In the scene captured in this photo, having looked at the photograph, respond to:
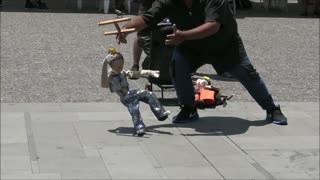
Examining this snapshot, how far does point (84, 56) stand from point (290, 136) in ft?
16.5

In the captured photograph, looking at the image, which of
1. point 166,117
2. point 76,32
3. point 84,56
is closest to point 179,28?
point 166,117

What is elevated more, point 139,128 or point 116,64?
point 116,64

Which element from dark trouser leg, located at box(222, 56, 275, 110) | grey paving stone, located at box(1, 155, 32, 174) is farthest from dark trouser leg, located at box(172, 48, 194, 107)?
grey paving stone, located at box(1, 155, 32, 174)

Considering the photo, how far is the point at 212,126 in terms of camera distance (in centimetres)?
697

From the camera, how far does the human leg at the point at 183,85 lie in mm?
6953

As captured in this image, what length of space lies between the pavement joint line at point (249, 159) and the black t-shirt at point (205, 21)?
914 millimetres

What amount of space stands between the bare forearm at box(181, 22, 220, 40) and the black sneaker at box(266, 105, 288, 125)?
1.22m

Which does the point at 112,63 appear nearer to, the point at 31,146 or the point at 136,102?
the point at 136,102

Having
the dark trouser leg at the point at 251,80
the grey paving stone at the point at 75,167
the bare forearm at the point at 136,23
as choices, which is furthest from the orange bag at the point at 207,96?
the grey paving stone at the point at 75,167

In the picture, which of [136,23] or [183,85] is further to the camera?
[183,85]

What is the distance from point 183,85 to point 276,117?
1030 millimetres

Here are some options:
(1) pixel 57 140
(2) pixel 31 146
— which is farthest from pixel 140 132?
(2) pixel 31 146

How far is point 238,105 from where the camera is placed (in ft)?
26.3

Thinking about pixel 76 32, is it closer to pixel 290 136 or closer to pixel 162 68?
pixel 162 68
